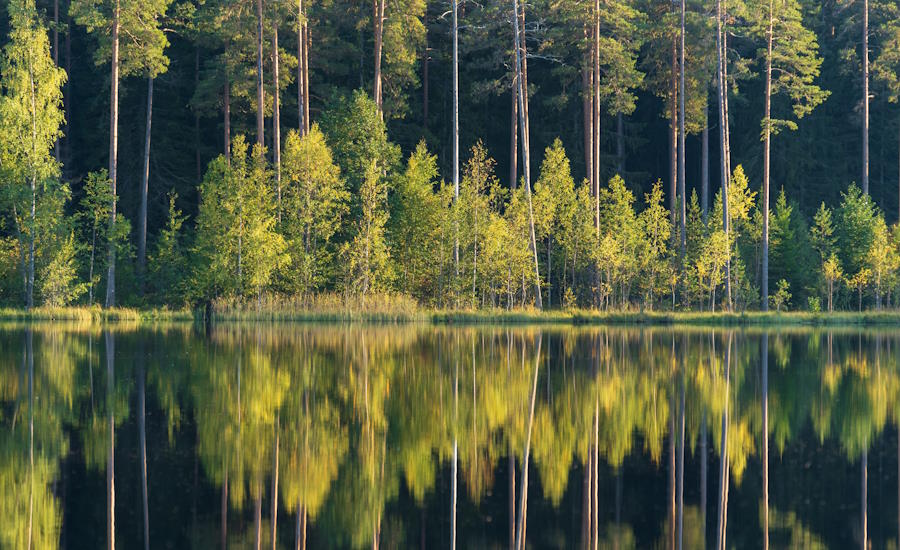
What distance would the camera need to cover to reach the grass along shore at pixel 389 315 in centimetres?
4588

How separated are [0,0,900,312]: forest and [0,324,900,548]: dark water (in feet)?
72.2

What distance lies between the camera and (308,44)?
5581cm

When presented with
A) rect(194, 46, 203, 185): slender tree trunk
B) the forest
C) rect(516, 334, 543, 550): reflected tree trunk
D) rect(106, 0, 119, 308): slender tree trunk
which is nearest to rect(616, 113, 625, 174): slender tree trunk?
the forest

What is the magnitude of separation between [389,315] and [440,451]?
3167cm

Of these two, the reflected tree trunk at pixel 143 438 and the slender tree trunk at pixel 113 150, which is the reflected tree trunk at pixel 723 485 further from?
A: the slender tree trunk at pixel 113 150

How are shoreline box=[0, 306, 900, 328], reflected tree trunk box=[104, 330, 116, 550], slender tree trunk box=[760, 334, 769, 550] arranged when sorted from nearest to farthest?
reflected tree trunk box=[104, 330, 116, 550] → slender tree trunk box=[760, 334, 769, 550] → shoreline box=[0, 306, 900, 328]

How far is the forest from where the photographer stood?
48719 millimetres

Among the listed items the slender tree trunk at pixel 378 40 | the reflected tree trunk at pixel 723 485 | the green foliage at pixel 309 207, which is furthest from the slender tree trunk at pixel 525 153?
the reflected tree trunk at pixel 723 485

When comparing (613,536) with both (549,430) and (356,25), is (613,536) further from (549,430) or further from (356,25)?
(356,25)

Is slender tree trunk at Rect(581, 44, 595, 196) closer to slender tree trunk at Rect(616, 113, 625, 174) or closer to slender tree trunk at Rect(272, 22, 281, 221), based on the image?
slender tree trunk at Rect(616, 113, 625, 174)

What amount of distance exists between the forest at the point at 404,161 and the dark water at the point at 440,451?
22.0 metres

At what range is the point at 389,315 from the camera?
4634 centimetres

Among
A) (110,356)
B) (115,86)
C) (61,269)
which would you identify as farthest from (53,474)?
(115,86)

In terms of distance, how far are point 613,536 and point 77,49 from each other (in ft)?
191
